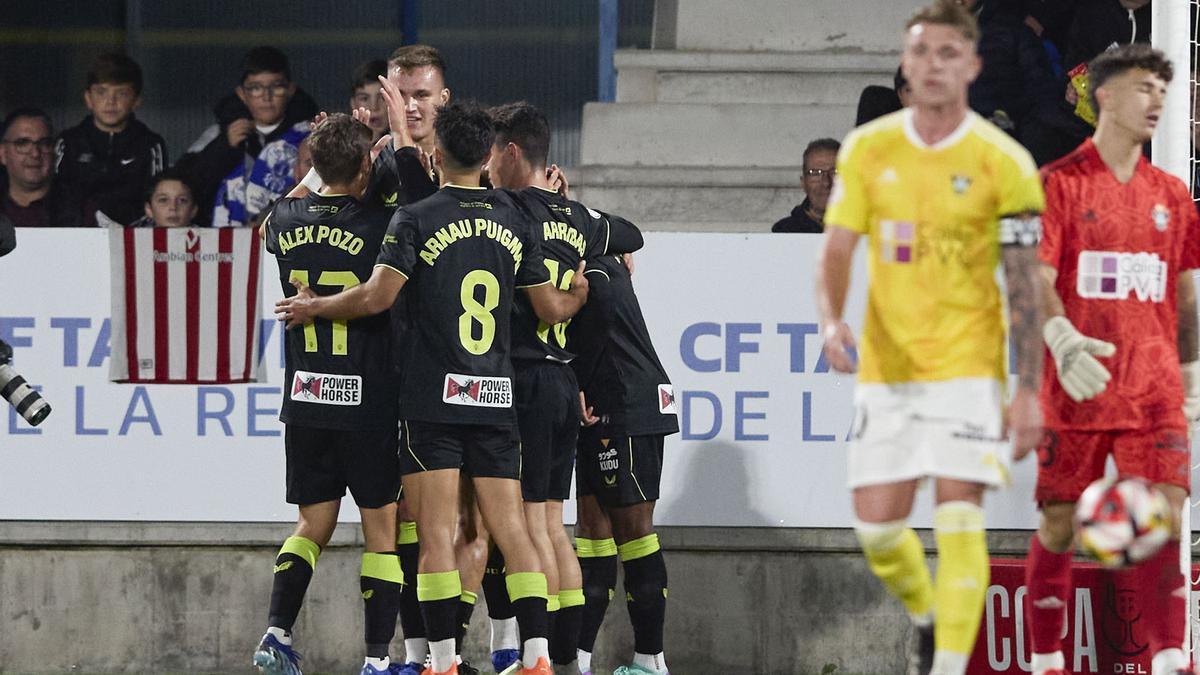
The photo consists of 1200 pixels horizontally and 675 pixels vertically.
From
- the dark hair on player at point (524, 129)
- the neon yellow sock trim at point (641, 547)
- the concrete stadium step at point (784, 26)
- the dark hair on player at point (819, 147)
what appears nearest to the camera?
the dark hair on player at point (524, 129)

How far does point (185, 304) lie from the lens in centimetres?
933

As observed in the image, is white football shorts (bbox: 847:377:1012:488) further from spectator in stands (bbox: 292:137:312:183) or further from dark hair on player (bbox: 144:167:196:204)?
dark hair on player (bbox: 144:167:196:204)

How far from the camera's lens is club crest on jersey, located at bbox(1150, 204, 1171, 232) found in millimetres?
7137

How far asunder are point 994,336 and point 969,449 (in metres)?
0.37

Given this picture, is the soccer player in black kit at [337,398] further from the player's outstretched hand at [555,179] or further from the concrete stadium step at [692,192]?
the concrete stadium step at [692,192]

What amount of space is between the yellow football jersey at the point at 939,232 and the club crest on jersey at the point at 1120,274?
109 cm

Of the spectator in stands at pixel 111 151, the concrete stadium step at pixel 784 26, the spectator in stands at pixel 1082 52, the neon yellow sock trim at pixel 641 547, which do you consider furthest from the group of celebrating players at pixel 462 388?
the concrete stadium step at pixel 784 26

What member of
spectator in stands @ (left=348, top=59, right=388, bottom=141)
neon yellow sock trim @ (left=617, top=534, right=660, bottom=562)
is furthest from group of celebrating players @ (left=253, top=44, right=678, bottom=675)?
spectator in stands @ (left=348, top=59, right=388, bottom=141)

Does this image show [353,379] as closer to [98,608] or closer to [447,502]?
[447,502]

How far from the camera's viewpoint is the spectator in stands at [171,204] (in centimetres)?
1044

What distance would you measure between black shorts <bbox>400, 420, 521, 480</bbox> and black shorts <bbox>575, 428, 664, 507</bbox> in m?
0.79

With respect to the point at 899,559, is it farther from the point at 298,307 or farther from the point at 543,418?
the point at 298,307

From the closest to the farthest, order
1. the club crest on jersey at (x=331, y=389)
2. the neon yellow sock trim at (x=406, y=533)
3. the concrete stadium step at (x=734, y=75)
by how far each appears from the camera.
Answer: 1. the club crest on jersey at (x=331, y=389)
2. the neon yellow sock trim at (x=406, y=533)
3. the concrete stadium step at (x=734, y=75)

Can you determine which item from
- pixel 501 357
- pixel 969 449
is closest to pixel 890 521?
pixel 969 449
